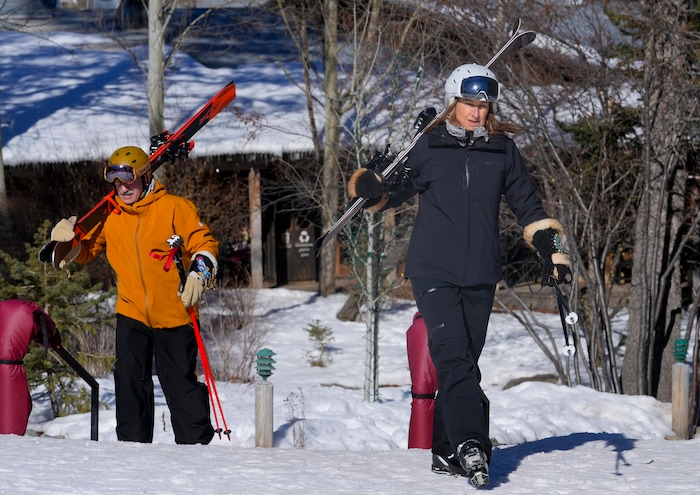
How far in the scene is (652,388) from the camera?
1188 cm

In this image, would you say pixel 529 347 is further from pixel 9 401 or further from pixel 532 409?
pixel 9 401

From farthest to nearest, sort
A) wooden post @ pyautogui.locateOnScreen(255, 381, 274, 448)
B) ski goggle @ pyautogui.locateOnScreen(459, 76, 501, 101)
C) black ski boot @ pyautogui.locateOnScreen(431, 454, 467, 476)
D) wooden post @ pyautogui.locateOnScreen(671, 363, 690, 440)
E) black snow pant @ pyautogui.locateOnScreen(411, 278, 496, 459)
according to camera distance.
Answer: wooden post @ pyautogui.locateOnScreen(671, 363, 690, 440) → wooden post @ pyautogui.locateOnScreen(255, 381, 274, 448) → ski goggle @ pyautogui.locateOnScreen(459, 76, 501, 101) → black ski boot @ pyautogui.locateOnScreen(431, 454, 467, 476) → black snow pant @ pyautogui.locateOnScreen(411, 278, 496, 459)

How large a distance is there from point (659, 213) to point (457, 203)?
21.9 feet

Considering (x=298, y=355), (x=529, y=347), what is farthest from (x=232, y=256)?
(x=529, y=347)

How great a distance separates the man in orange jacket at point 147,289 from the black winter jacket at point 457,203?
1354mm

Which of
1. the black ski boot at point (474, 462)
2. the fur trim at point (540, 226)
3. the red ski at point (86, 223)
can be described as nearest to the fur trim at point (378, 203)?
the fur trim at point (540, 226)

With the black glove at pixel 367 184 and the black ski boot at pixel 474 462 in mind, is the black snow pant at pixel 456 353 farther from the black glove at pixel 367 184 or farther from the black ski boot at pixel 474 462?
the black glove at pixel 367 184

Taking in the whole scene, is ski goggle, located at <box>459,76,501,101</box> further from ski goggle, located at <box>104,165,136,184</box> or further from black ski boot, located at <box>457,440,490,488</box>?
ski goggle, located at <box>104,165,136,184</box>

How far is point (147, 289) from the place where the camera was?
19.4ft

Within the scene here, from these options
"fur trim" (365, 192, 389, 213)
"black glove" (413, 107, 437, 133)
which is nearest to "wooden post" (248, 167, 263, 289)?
"black glove" (413, 107, 437, 133)

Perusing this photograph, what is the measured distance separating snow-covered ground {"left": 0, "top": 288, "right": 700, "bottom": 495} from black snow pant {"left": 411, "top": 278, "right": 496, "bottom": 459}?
0.23 m

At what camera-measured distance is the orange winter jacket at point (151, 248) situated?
5.89 meters

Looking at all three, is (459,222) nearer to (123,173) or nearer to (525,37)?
(525,37)

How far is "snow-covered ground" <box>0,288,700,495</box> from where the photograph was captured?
4551 mm
